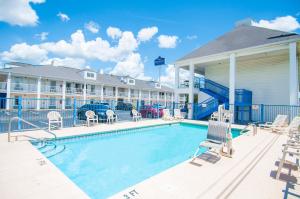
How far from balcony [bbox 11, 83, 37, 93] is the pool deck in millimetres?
24162

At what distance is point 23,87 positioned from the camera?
24000mm

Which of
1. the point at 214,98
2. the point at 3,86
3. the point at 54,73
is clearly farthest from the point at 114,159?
the point at 54,73

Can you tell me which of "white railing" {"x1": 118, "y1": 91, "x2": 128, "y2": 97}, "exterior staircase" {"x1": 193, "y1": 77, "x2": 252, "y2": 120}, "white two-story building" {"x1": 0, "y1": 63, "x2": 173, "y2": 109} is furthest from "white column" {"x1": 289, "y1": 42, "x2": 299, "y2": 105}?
"white railing" {"x1": 118, "y1": 91, "x2": 128, "y2": 97}

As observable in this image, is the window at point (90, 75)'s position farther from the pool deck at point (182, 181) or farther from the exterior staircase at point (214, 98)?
the pool deck at point (182, 181)

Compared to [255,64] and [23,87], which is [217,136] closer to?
[255,64]

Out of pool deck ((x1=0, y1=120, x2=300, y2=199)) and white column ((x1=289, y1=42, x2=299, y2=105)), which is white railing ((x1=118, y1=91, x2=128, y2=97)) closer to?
white column ((x1=289, y1=42, x2=299, y2=105))

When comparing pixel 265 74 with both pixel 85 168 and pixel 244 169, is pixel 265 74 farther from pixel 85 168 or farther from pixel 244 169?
pixel 85 168

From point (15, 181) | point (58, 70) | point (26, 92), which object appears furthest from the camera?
point (58, 70)

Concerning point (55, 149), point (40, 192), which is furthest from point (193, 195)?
point (55, 149)

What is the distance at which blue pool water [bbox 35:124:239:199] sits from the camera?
452 cm

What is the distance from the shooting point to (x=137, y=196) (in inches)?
112

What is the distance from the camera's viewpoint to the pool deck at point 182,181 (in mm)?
2949

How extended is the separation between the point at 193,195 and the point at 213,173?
1217mm

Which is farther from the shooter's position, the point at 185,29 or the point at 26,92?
the point at 26,92
